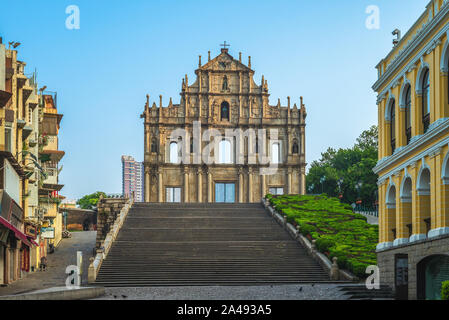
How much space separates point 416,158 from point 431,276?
454 cm

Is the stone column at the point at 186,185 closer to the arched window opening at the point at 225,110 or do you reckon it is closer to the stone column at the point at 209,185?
the stone column at the point at 209,185

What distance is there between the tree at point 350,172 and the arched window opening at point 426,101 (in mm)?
50671

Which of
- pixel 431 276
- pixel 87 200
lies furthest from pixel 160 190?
pixel 87 200

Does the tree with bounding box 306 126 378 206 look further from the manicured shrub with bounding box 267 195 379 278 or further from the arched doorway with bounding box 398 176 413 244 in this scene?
the arched doorway with bounding box 398 176 413 244

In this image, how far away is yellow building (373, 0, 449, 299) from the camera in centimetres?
2752

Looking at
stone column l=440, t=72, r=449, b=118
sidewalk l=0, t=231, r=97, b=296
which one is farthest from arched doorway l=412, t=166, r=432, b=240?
sidewalk l=0, t=231, r=97, b=296

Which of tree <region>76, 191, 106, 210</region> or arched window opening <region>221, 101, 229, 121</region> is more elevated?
arched window opening <region>221, 101, 229, 121</region>

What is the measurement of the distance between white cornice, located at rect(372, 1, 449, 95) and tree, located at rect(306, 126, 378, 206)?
154ft

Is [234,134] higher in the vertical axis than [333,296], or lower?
higher

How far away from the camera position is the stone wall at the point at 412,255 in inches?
1067

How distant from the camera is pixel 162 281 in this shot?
131 ft
